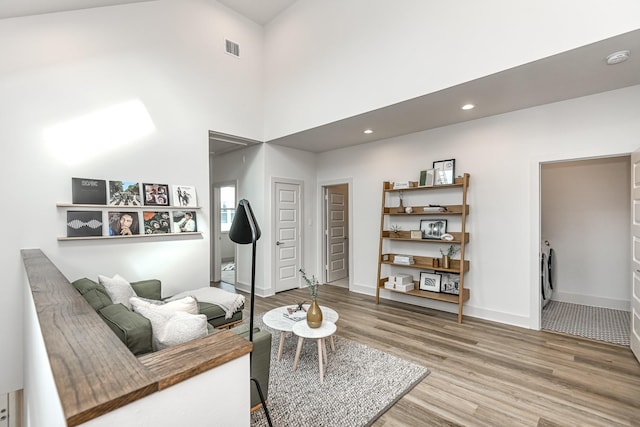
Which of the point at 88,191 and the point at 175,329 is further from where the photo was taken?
the point at 88,191

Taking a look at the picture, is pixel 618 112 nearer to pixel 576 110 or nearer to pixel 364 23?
pixel 576 110

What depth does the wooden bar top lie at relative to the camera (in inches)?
24.8

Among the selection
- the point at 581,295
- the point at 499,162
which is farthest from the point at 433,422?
the point at 581,295

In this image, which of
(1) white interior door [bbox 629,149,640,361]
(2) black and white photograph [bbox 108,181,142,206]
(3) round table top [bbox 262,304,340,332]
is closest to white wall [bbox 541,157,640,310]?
(1) white interior door [bbox 629,149,640,361]

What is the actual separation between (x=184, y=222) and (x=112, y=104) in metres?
1.60

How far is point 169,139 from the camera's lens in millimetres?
3961

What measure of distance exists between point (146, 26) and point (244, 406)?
4507mm

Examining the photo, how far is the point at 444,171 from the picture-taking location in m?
4.27

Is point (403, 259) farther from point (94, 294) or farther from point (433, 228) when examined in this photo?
point (94, 294)

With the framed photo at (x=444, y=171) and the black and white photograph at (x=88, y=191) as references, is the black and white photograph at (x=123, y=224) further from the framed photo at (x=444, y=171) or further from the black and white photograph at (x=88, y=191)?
the framed photo at (x=444, y=171)

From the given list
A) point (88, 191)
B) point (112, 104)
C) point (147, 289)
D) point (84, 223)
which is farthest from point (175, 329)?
point (112, 104)

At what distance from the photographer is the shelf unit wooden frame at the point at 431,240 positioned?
12.7 ft

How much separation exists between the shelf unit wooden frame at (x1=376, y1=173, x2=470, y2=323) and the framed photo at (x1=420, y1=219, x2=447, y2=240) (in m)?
0.09

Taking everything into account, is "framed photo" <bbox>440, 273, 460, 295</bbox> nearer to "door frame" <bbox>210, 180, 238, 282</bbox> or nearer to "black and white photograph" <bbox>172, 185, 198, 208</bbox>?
"black and white photograph" <bbox>172, 185, 198, 208</bbox>
